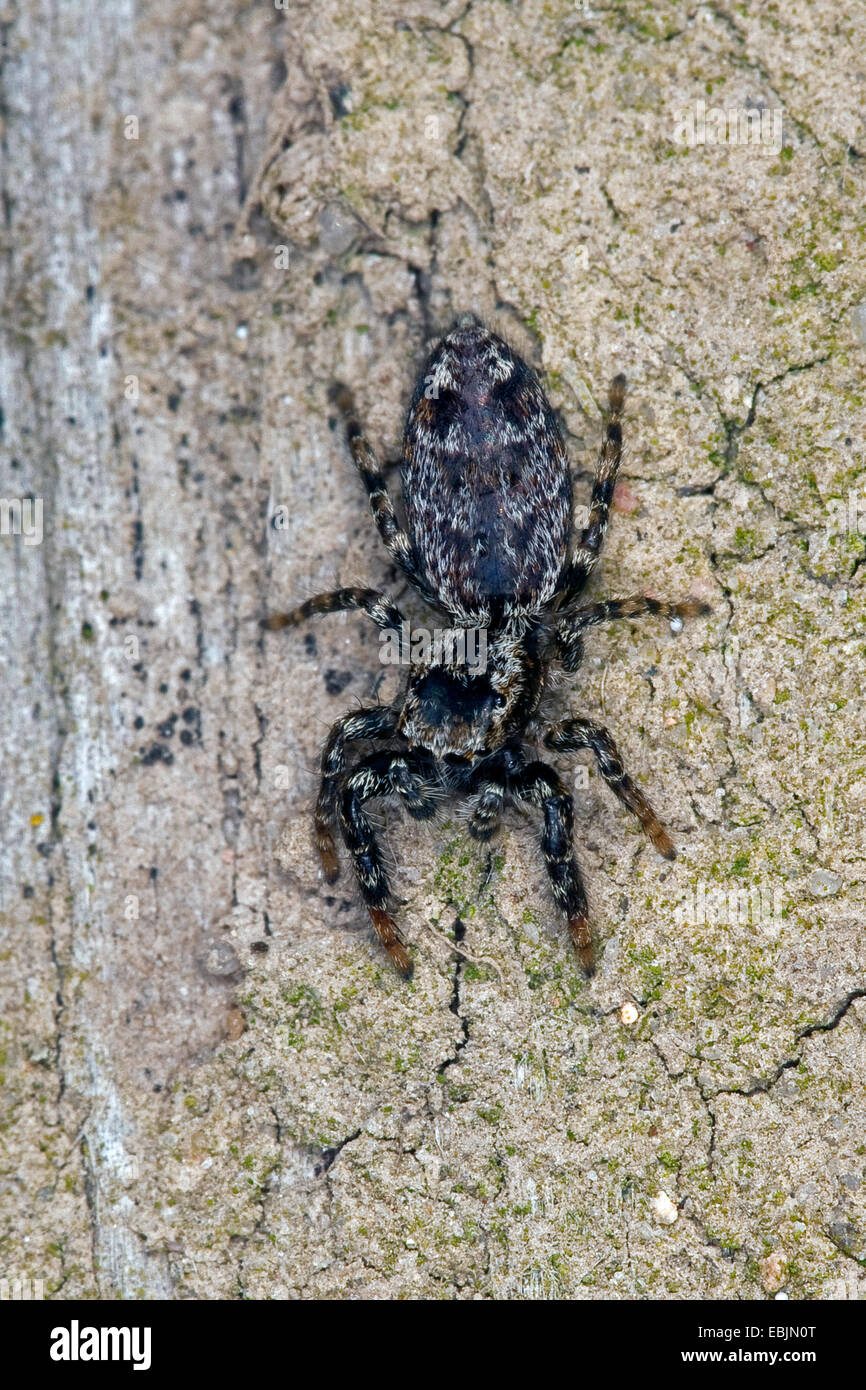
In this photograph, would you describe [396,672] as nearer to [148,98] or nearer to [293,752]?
[293,752]

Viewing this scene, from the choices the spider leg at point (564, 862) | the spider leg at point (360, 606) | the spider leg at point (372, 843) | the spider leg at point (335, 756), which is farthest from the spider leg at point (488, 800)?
the spider leg at point (360, 606)

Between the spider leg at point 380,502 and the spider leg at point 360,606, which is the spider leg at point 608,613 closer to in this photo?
the spider leg at point 380,502

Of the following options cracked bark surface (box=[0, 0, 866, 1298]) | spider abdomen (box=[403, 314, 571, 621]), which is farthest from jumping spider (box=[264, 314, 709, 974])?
cracked bark surface (box=[0, 0, 866, 1298])

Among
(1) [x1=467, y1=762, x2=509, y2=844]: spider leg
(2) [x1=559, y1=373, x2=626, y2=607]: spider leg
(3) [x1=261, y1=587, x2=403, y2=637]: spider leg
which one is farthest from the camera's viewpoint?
(3) [x1=261, y1=587, x2=403, y2=637]: spider leg

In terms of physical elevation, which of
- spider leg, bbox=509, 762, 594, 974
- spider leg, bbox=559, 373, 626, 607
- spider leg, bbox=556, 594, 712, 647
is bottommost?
spider leg, bbox=509, 762, 594, 974

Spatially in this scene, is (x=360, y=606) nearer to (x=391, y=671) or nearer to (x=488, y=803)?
(x=391, y=671)

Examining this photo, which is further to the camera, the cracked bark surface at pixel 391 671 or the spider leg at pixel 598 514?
the spider leg at pixel 598 514

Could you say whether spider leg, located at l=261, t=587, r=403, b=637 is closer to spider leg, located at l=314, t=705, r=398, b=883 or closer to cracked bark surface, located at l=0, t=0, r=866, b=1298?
cracked bark surface, located at l=0, t=0, r=866, b=1298

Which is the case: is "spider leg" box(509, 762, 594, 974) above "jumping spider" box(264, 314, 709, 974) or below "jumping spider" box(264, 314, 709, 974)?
below
